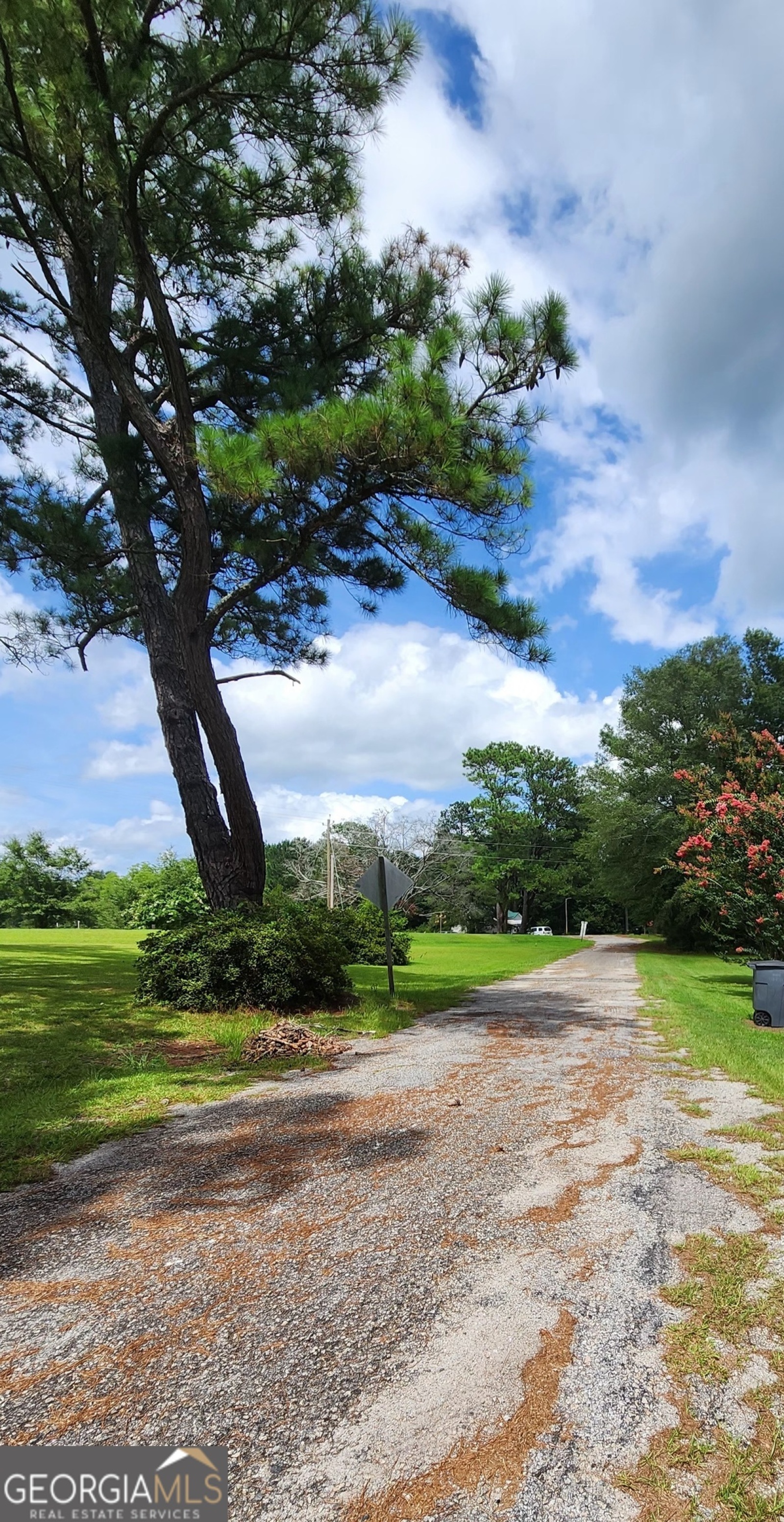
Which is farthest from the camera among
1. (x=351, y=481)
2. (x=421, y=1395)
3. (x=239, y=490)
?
(x=351, y=481)

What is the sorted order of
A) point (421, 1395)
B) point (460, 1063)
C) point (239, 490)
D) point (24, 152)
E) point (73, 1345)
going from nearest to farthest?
point (421, 1395) → point (73, 1345) → point (460, 1063) → point (239, 490) → point (24, 152)

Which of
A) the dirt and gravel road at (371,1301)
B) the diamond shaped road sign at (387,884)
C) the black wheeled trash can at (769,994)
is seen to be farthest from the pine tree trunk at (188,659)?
the black wheeled trash can at (769,994)

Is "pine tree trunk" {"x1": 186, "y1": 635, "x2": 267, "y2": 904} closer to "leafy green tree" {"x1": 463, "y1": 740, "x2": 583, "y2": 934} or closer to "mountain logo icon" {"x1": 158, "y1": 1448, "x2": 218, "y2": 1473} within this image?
"mountain logo icon" {"x1": 158, "y1": 1448, "x2": 218, "y2": 1473}

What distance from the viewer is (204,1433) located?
165cm

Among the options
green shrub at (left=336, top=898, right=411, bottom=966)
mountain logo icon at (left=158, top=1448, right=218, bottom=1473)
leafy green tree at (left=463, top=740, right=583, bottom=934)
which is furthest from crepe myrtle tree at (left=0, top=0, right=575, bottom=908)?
leafy green tree at (left=463, top=740, right=583, bottom=934)

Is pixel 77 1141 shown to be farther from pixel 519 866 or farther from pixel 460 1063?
pixel 519 866

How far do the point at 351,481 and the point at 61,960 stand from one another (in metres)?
10.8

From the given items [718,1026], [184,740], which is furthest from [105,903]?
[718,1026]

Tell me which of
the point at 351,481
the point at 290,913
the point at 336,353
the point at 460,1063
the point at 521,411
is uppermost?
the point at 336,353

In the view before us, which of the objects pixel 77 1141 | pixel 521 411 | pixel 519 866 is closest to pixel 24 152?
pixel 521 411

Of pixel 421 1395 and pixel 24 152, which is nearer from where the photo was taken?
pixel 421 1395

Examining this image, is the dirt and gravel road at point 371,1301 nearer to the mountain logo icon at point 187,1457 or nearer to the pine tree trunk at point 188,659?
the mountain logo icon at point 187,1457

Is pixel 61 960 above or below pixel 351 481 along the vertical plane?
below

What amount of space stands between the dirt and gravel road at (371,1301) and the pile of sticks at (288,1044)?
1.78 m
